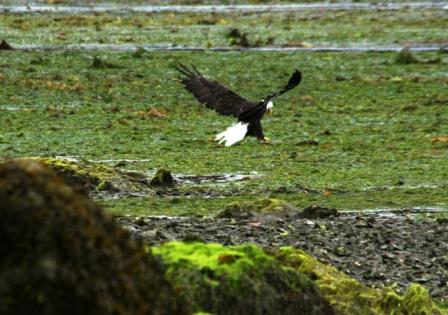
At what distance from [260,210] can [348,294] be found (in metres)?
5.03

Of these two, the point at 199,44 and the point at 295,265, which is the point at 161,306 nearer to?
the point at 295,265

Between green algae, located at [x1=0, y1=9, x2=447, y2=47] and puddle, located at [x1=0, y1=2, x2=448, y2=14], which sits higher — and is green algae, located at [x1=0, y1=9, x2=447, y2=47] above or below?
below

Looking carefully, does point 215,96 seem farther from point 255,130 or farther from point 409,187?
point 409,187

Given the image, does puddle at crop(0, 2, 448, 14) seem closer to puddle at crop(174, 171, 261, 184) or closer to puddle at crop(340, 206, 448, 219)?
puddle at crop(174, 171, 261, 184)

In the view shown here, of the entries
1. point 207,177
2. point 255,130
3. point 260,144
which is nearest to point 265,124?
point 260,144

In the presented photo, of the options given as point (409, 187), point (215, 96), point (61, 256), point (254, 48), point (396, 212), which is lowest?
point (396, 212)

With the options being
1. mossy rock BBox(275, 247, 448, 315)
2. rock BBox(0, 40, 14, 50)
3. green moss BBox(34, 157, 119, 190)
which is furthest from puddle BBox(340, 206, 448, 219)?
rock BBox(0, 40, 14, 50)

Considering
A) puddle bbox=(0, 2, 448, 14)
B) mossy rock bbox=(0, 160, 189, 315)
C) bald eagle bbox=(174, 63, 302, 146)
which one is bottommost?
mossy rock bbox=(0, 160, 189, 315)

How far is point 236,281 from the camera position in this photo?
7102 mm

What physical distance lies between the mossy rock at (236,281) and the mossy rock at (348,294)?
2.84 ft

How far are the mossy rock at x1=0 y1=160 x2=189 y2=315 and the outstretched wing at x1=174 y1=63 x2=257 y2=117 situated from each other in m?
13.3

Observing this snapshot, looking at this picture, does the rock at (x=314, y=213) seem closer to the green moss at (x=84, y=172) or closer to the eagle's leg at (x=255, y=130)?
the green moss at (x=84, y=172)

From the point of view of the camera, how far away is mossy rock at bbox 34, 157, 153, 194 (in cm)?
1538

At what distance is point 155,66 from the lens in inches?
1219
